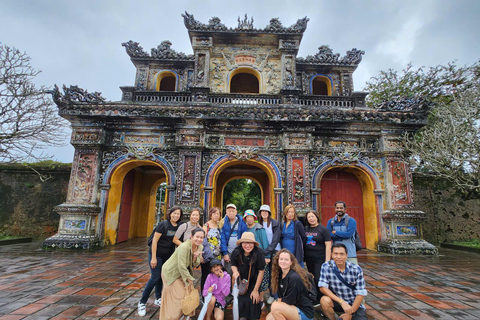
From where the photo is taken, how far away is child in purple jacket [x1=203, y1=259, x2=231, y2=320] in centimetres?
310

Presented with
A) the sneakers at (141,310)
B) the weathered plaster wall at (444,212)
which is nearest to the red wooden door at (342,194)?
the weathered plaster wall at (444,212)

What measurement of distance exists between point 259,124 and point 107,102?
592cm

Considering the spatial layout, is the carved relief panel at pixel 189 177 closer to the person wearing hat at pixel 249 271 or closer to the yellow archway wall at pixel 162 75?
the yellow archway wall at pixel 162 75

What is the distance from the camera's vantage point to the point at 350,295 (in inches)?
117

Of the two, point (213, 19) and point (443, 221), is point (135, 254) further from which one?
point (443, 221)

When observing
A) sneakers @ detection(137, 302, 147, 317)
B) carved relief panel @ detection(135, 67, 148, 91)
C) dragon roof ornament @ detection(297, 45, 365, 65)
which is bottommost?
sneakers @ detection(137, 302, 147, 317)

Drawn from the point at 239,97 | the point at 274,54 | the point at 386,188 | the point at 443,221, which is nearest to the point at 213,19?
the point at 274,54

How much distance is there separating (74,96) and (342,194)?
35.0 feet

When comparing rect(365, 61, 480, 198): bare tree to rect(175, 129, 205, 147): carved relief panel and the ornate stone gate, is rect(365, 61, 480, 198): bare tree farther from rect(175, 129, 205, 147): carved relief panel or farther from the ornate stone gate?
rect(175, 129, 205, 147): carved relief panel

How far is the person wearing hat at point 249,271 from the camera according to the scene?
3203mm

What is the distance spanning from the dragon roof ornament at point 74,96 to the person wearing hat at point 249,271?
8.58 m

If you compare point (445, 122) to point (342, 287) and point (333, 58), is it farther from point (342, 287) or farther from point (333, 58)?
point (342, 287)

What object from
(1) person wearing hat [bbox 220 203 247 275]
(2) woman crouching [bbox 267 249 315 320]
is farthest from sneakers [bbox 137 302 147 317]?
(2) woman crouching [bbox 267 249 315 320]

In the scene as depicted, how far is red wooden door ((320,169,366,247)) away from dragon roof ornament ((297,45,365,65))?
5.75 metres
